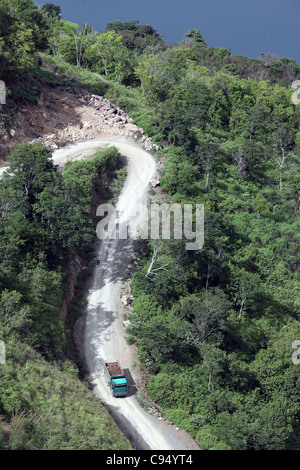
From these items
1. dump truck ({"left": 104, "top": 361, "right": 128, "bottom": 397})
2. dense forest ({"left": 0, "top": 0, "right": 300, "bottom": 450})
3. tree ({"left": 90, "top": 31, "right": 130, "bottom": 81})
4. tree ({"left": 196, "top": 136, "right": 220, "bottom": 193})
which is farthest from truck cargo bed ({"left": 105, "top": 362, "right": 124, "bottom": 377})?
tree ({"left": 90, "top": 31, "right": 130, "bottom": 81})

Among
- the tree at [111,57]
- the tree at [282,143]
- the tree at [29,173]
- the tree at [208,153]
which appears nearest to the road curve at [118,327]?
the tree at [208,153]

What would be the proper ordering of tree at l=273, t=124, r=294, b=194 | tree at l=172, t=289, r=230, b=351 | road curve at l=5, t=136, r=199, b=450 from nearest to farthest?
1. road curve at l=5, t=136, r=199, b=450
2. tree at l=172, t=289, r=230, b=351
3. tree at l=273, t=124, r=294, b=194

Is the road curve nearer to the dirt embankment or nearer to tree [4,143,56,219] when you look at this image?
the dirt embankment

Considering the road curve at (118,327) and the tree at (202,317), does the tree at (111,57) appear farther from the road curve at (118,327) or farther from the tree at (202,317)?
the tree at (202,317)

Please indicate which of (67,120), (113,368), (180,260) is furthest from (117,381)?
(67,120)

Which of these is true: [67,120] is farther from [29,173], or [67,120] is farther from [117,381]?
[117,381]
